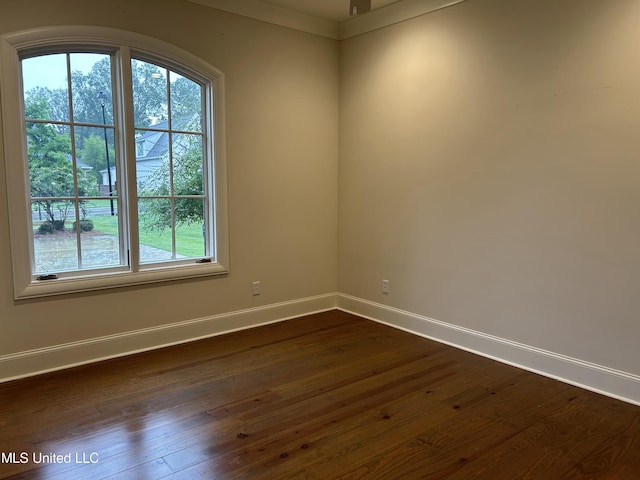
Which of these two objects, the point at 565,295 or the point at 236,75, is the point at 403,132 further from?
the point at 565,295

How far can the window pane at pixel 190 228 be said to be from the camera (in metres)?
3.67

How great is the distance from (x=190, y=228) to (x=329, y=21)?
7.66 ft

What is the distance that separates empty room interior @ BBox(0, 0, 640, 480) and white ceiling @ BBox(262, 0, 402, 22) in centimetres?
3

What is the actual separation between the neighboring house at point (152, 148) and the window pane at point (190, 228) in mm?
338

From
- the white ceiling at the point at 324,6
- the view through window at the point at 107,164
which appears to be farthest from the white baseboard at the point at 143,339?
the white ceiling at the point at 324,6

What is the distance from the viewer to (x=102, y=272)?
10.8 ft

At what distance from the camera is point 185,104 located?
A: 3619 mm

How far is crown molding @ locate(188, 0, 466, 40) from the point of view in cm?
359

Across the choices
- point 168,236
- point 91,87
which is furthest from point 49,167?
point 168,236

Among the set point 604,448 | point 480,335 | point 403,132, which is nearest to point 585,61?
point 403,132

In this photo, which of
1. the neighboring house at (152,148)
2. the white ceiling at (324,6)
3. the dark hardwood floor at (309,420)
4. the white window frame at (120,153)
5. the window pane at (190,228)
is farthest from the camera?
the white ceiling at (324,6)

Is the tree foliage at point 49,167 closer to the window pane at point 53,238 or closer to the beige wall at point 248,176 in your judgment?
the window pane at point 53,238

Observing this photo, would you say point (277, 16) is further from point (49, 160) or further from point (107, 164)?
point (49, 160)

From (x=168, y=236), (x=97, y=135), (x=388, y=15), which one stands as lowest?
(x=168, y=236)
